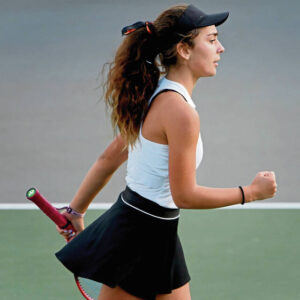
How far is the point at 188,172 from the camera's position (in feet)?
8.42

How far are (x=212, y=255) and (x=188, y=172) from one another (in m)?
2.27

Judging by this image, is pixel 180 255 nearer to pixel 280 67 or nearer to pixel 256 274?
pixel 256 274

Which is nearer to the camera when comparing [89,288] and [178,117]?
[178,117]

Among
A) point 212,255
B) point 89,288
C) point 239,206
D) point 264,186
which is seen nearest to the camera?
point 264,186

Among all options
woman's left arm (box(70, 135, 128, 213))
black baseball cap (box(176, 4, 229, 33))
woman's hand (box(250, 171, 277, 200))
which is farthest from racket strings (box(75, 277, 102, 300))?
black baseball cap (box(176, 4, 229, 33))

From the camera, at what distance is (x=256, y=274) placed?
4.49 meters

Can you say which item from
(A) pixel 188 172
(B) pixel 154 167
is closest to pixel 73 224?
(B) pixel 154 167

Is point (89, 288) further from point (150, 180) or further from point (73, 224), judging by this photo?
point (150, 180)

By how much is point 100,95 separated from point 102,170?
16.4ft

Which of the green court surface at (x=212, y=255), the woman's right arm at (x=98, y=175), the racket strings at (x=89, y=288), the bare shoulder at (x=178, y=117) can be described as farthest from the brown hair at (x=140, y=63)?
the green court surface at (x=212, y=255)

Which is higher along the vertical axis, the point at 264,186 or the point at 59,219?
the point at 264,186

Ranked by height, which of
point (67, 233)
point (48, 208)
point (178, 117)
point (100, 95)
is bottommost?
point (100, 95)

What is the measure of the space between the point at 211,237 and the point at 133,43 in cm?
250

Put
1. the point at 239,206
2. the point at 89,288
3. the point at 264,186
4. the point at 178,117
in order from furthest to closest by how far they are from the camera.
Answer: the point at 239,206, the point at 89,288, the point at 264,186, the point at 178,117
